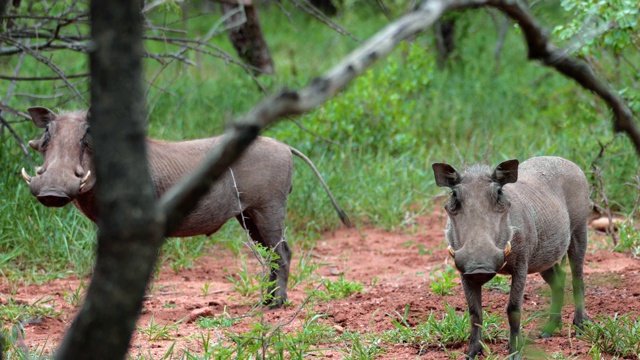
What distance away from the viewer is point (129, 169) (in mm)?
1949

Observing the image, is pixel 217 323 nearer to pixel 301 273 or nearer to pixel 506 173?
pixel 301 273

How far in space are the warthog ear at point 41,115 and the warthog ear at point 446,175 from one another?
6.88 ft

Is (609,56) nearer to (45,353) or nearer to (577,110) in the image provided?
(577,110)

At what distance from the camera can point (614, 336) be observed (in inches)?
145

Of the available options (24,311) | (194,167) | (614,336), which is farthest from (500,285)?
(24,311)

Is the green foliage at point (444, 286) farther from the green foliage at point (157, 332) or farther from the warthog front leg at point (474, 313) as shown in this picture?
the green foliage at point (157, 332)

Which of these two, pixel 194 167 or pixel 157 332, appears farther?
pixel 194 167

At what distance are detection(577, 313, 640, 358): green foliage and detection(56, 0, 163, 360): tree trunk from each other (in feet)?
7.50

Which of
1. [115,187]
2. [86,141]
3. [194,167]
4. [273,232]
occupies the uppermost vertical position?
[115,187]

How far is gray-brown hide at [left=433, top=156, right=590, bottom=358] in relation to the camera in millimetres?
3371

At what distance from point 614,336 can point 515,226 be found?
0.65 metres

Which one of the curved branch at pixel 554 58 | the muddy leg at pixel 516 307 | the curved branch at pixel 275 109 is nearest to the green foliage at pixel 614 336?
the muddy leg at pixel 516 307

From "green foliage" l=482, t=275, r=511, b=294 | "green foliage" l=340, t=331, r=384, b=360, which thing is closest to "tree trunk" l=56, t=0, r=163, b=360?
"green foliage" l=340, t=331, r=384, b=360

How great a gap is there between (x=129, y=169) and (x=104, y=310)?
0.32 m
